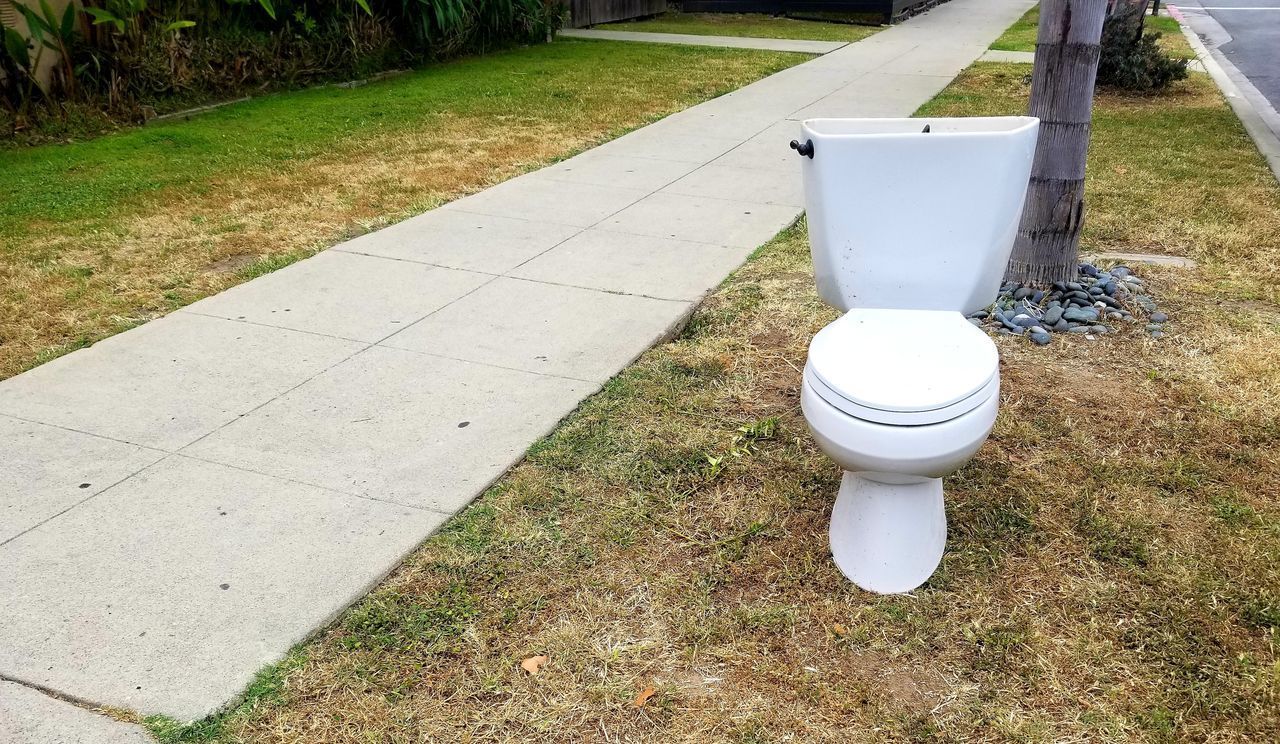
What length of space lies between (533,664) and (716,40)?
1313cm

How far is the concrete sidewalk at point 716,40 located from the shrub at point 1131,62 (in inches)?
168

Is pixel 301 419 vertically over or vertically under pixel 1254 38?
over

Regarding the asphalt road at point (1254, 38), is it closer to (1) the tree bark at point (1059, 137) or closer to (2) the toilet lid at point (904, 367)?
(1) the tree bark at point (1059, 137)

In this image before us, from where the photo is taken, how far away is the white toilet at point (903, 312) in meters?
2.31

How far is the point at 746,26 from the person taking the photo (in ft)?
53.0

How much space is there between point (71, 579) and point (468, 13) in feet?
35.4

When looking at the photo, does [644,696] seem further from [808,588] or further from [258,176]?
[258,176]

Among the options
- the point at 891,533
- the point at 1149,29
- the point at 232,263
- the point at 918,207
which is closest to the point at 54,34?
the point at 232,263

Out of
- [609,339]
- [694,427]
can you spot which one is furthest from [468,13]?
[694,427]

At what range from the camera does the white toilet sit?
2312 millimetres

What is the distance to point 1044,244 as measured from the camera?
4.32 meters

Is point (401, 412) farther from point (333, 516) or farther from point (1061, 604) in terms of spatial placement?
point (1061, 604)

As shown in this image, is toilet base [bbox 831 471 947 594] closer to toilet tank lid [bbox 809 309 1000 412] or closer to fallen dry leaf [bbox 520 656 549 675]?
toilet tank lid [bbox 809 309 1000 412]

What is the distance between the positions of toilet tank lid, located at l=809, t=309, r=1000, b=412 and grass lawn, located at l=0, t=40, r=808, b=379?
322 centimetres
